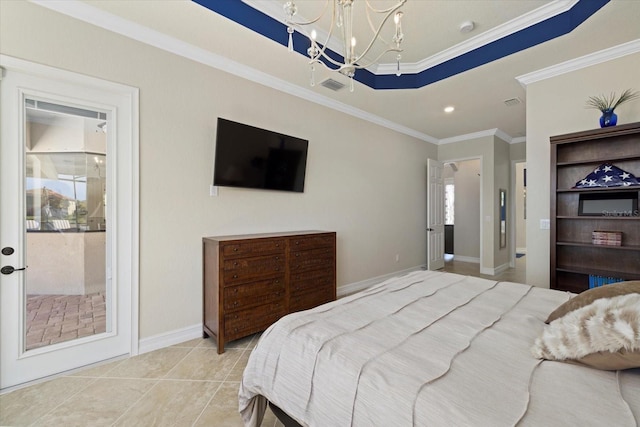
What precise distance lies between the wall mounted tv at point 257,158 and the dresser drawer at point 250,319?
4.20 ft

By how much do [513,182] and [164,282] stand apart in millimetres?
6675

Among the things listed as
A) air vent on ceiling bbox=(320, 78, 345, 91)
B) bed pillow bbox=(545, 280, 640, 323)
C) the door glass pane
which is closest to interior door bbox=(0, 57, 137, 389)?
the door glass pane

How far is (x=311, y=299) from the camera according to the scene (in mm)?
3111

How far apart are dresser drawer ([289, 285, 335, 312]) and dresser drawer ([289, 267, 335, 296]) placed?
47 millimetres

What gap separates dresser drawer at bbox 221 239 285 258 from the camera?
243 centimetres

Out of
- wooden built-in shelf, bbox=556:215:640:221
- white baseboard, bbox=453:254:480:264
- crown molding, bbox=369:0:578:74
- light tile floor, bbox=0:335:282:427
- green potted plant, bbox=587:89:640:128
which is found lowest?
light tile floor, bbox=0:335:282:427

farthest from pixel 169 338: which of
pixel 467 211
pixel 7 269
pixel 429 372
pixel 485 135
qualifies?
pixel 467 211

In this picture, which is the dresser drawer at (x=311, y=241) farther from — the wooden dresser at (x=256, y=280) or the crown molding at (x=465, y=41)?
the crown molding at (x=465, y=41)

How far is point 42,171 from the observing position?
6.81 feet

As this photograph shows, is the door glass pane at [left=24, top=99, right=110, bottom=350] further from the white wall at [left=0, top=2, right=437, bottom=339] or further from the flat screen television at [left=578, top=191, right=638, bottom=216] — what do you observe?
the flat screen television at [left=578, top=191, right=638, bottom=216]

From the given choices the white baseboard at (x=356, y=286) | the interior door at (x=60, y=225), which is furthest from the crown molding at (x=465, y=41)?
the white baseboard at (x=356, y=286)

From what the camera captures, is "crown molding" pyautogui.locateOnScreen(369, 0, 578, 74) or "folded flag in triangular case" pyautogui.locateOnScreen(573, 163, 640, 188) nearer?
"crown molding" pyautogui.locateOnScreen(369, 0, 578, 74)

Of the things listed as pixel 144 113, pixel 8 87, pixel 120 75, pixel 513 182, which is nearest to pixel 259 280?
pixel 144 113

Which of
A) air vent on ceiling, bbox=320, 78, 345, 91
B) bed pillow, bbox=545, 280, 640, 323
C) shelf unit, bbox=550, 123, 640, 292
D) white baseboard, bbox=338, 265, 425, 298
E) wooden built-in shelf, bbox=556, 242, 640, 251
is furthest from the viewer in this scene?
white baseboard, bbox=338, 265, 425, 298
